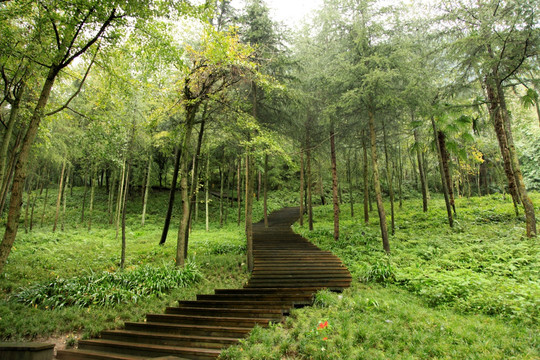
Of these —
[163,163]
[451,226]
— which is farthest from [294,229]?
[163,163]

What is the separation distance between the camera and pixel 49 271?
→ 28.4 ft

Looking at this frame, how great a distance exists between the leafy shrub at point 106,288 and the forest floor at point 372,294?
59 millimetres

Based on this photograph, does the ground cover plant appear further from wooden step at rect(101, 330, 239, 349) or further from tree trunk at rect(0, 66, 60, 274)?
tree trunk at rect(0, 66, 60, 274)

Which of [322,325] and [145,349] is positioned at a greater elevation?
[322,325]

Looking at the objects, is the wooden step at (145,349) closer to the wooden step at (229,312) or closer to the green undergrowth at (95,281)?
the green undergrowth at (95,281)

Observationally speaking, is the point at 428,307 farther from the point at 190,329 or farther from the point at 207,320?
the point at 190,329

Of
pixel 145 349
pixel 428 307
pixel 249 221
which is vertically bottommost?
pixel 145 349

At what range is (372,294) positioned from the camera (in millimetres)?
6840

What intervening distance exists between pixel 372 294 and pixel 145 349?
220 inches

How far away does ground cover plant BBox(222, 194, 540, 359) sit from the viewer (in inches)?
164

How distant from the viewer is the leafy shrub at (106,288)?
268 inches

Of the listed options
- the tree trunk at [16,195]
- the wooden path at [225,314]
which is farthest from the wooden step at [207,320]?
the tree trunk at [16,195]

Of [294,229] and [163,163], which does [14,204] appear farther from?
[163,163]

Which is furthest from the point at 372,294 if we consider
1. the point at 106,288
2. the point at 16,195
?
the point at 16,195
